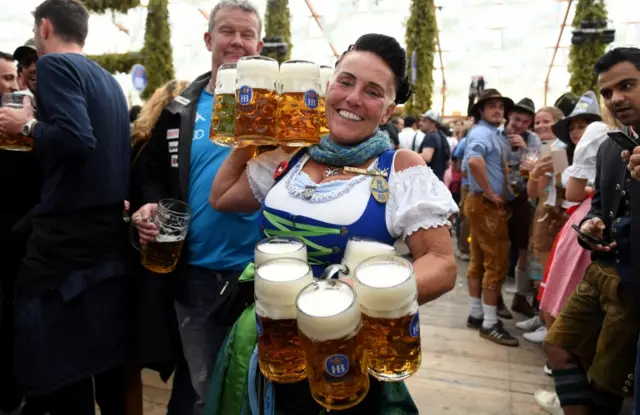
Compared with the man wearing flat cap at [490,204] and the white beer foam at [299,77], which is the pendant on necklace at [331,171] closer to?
the white beer foam at [299,77]

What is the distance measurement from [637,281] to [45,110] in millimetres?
2263

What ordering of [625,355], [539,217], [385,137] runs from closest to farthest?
1. [385,137]
2. [625,355]
3. [539,217]

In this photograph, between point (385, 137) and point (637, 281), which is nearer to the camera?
point (385, 137)

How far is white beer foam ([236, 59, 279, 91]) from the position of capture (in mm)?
1028

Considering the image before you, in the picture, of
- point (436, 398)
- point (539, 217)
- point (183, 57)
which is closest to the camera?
point (436, 398)

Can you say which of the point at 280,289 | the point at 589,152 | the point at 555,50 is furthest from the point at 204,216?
the point at 555,50

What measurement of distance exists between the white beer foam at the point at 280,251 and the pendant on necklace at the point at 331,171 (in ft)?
0.80

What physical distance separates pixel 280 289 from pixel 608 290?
1.62 meters

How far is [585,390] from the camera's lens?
197 cm

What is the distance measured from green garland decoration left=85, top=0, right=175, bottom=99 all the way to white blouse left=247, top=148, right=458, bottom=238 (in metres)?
10.2

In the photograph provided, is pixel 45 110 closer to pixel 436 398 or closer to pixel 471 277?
pixel 436 398

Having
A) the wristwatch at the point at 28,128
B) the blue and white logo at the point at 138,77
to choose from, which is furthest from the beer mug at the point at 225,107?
the blue and white logo at the point at 138,77

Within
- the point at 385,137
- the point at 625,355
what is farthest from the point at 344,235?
the point at 625,355

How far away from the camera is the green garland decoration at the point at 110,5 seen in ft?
30.3
